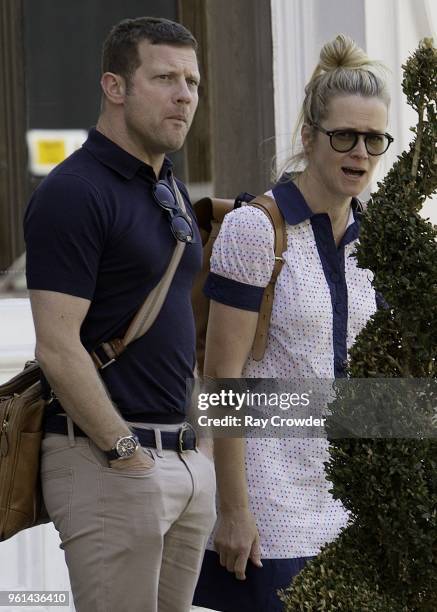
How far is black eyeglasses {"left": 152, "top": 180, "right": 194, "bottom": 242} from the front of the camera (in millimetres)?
3131

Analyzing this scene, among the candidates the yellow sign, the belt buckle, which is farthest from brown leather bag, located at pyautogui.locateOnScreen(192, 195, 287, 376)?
the yellow sign

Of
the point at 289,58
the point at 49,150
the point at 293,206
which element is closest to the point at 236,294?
the point at 293,206

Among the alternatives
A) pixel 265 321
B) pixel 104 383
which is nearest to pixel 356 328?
pixel 265 321

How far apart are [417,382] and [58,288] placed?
832mm

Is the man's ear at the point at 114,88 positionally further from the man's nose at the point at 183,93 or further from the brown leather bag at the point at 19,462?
the brown leather bag at the point at 19,462

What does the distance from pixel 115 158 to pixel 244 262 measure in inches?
18.2

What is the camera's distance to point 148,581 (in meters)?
3.01

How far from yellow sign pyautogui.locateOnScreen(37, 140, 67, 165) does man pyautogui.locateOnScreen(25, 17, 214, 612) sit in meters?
2.22

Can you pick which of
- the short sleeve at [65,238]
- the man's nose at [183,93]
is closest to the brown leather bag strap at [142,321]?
the short sleeve at [65,238]

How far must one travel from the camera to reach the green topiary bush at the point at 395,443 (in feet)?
8.74

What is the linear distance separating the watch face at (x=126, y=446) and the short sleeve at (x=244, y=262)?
543 mm

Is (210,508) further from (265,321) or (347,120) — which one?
(347,120)

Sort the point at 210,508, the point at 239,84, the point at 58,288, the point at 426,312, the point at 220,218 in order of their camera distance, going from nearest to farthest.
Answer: the point at 426,312, the point at 58,288, the point at 210,508, the point at 220,218, the point at 239,84

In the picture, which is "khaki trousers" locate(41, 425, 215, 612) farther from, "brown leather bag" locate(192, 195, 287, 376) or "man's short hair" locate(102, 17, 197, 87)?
"man's short hair" locate(102, 17, 197, 87)
